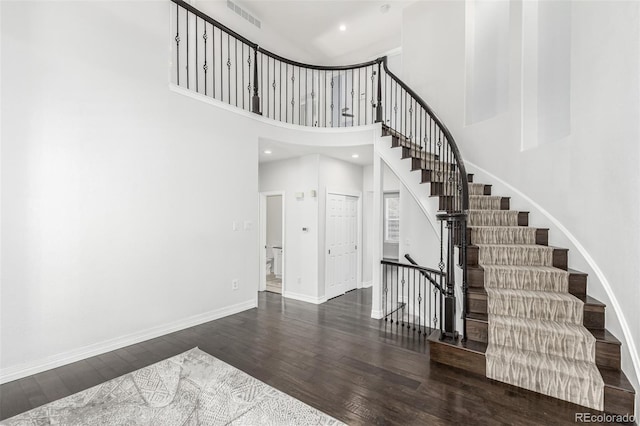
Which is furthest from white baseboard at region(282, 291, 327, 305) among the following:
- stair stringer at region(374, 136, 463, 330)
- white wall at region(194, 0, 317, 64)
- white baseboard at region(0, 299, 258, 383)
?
white wall at region(194, 0, 317, 64)

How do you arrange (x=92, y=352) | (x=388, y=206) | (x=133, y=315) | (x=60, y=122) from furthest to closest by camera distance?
(x=388, y=206) → (x=133, y=315) → (x=92, y=352) → (x=60, y=122)

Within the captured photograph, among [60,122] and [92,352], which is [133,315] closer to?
[92,352]

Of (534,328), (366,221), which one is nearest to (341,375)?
(534,328)

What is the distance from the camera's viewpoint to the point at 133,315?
3.53m

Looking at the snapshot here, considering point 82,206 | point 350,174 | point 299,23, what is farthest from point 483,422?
point 299,23

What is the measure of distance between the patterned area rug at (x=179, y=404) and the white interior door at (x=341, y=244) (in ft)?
11.0

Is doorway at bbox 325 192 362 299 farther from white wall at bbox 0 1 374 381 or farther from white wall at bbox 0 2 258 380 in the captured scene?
white wall at bbox 0 2 258 380

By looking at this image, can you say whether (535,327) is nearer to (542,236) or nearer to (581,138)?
(542,236)

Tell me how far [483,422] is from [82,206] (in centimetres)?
417

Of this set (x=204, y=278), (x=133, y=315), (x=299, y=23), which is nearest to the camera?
(x=133, y=315)

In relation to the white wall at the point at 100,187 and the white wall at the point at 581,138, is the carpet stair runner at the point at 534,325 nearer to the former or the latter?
the white wall at the point at 581,138

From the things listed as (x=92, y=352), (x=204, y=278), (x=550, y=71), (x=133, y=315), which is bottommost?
(x=92, y=352)

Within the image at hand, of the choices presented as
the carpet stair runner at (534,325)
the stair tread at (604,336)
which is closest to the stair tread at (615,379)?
the carpet stair runner at (534,325)

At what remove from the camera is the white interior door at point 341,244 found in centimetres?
596
